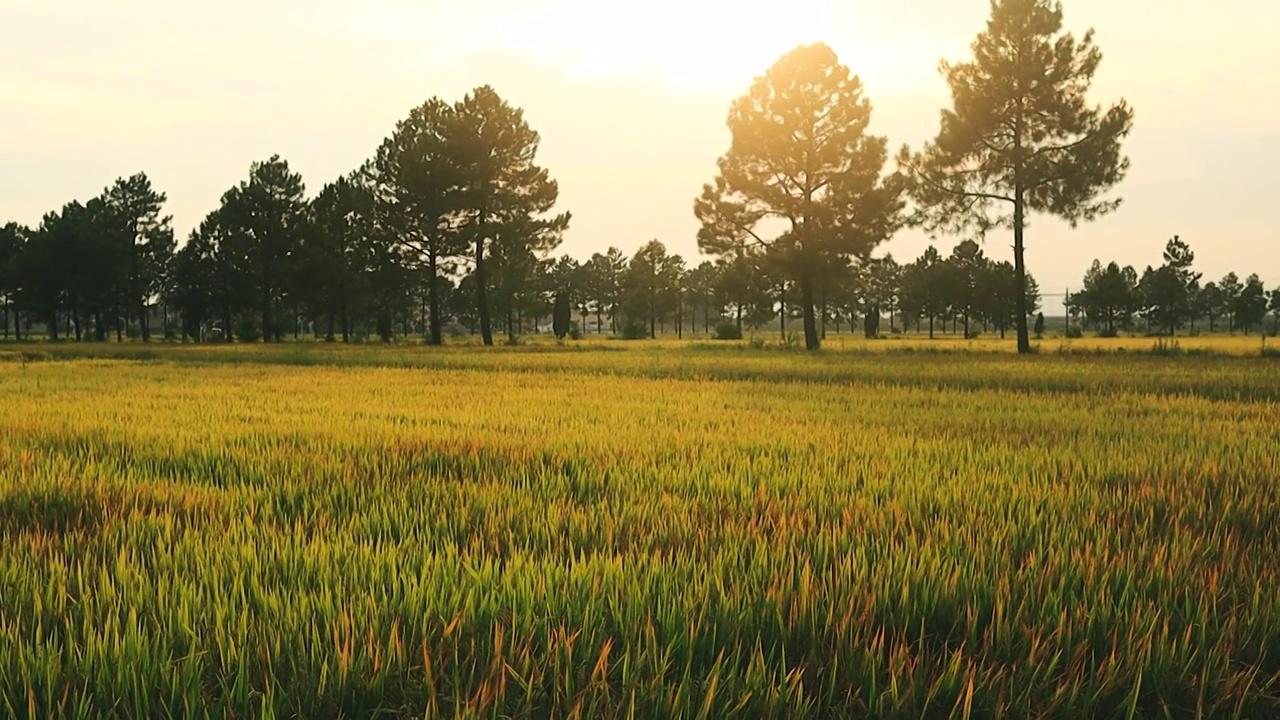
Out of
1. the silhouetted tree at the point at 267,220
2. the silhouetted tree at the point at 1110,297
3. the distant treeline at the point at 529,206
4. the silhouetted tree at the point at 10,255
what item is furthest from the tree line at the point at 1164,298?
the silhouetted tree at the point at 10,255

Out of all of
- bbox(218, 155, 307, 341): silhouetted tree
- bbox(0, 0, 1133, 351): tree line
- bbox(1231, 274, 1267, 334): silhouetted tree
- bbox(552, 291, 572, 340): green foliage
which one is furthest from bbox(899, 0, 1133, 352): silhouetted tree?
bbox(1231, 274, 1267, 334): silhouetted tree

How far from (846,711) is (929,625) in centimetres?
74

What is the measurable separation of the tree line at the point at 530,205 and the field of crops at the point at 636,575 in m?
26.8

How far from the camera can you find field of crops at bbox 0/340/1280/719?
2.03 m

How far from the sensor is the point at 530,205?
44188mm

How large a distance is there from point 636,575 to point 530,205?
141 ft

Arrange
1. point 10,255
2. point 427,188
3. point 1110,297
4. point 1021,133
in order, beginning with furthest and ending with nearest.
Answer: point 1110,297 → point 10,255 → point 427,188 → point 1021,133

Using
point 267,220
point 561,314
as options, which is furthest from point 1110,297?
point 267,220

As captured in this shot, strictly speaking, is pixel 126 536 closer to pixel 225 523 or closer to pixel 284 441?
pixel 225 523

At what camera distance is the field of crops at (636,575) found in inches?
80.0

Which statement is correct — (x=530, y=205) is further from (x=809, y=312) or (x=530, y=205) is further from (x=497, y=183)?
(x=809, y=312)

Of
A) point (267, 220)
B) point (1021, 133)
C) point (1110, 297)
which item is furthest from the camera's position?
point (1110, 297)

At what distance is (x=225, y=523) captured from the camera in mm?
3877

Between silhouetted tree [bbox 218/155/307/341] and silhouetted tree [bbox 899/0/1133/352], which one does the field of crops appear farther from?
silhouetted tree [bbox 218/155/307/341]
